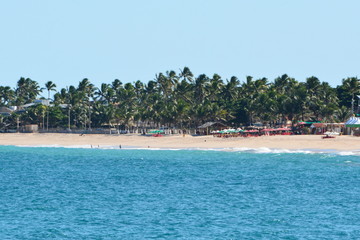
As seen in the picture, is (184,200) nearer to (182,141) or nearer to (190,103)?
(182,141)

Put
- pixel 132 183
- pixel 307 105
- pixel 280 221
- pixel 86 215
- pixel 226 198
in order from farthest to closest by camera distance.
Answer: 1. pixel 307 105
2. pixel 132 183
3. pixel 226 198
4. pixel 86 215
5. pixel 280 221

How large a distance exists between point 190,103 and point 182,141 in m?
48.7

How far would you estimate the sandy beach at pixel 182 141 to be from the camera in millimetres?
95000

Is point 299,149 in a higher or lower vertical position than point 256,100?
lower

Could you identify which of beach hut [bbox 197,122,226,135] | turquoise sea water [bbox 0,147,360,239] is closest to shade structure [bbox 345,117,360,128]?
turquoise sea water [bbox 0,147,360,239]

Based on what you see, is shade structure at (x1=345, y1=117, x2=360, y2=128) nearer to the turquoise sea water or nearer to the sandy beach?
the sandy beach

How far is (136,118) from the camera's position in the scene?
481 ft

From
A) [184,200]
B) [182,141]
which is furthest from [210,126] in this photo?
[184,200]

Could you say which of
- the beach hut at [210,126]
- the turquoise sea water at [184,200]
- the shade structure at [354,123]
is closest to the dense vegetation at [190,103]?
the beach hut at [210,126]

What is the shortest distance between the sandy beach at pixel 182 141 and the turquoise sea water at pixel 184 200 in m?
21.9

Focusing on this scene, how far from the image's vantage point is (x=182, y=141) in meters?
116

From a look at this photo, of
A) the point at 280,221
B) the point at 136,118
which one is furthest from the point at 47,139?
the point at 280,221

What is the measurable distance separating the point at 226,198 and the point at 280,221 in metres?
9.38

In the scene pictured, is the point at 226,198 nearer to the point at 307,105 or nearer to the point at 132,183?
the point at 132,183
